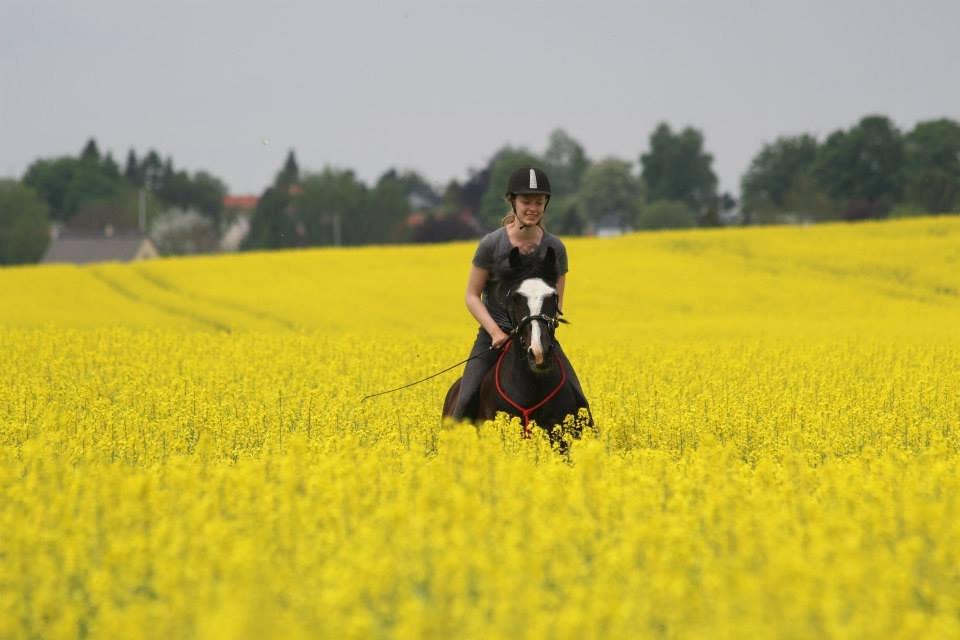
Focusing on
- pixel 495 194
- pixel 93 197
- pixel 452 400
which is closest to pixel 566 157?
pixel 495 194

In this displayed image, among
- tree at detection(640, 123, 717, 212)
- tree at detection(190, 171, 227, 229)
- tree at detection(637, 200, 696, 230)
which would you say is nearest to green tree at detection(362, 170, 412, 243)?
tree at detection(637, 200, 696, 230)

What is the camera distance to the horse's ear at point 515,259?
8.98 metres

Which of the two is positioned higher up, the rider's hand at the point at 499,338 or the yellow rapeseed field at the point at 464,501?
the rider's hand at the point at 499,338

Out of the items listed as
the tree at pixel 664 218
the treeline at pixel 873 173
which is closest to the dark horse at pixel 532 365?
the treeline at pixel 873 173

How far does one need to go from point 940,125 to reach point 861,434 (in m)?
124

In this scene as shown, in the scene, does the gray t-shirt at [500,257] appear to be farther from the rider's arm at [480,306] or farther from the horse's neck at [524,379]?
the horse's neck at [524,379]

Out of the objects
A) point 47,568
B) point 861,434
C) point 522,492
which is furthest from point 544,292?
point 47,568

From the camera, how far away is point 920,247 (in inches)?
1676

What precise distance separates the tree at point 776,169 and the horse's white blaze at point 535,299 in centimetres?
13118

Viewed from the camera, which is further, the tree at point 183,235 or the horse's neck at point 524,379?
the tree at point 183,235

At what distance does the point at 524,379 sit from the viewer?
30.3ft

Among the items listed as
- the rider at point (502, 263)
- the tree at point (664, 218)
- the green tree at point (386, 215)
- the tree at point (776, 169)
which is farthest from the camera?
the tree at point (776, 169)

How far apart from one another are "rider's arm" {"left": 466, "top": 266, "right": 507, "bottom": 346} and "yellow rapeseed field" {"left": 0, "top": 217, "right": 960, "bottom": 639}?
723mm

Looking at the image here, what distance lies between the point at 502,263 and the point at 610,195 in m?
136
